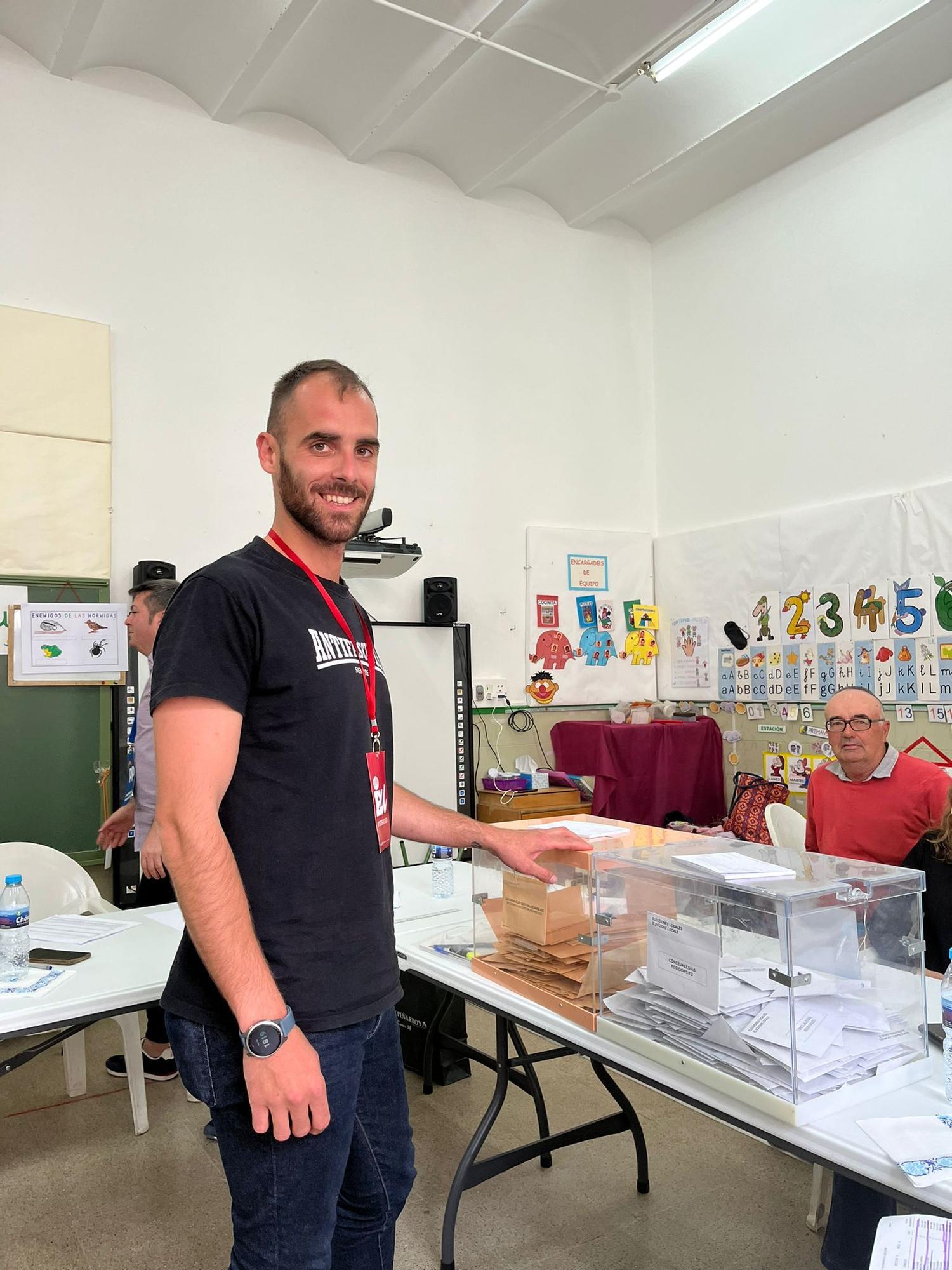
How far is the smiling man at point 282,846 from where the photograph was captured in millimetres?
1329

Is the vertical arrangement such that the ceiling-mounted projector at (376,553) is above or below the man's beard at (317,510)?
above

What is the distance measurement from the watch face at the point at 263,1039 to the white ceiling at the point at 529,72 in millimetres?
4672

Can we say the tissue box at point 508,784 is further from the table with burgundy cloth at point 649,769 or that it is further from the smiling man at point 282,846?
the smiling man at point 282,846

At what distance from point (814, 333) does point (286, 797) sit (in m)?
5.38

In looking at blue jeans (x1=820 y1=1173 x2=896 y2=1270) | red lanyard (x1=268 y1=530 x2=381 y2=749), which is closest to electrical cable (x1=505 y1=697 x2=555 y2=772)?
blue jeans (x1=820 y1=1173 x2=896 y2=1270)

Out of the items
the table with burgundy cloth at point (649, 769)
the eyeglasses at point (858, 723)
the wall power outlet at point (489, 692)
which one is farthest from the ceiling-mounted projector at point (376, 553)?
the eyeglasses at point (858, 723)

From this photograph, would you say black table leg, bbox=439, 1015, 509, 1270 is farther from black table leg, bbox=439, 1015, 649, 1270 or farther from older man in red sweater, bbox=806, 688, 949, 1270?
older man in red sweater, bbox=806, 688, 949, 1270

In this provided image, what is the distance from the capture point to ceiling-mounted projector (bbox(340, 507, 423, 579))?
5.05 metres

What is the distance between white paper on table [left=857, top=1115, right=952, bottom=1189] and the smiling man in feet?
2.59

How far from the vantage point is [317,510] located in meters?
1.58

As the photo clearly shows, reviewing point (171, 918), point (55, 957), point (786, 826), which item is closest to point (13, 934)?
point (55, 957)

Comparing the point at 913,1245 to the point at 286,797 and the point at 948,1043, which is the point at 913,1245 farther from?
the point at 286,797

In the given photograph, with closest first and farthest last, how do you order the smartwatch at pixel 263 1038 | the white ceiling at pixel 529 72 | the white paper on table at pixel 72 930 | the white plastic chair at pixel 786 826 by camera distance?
1. the smartwatch at pixel 263 1038
2. the white paper on table at pixel 72 930
3. the white plastic chair at pixel 786 826
4. the white ceiling at pixel 529 72

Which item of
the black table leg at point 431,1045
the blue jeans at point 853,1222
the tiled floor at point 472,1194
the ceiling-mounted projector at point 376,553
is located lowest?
the tiled floor at point 472,1194
